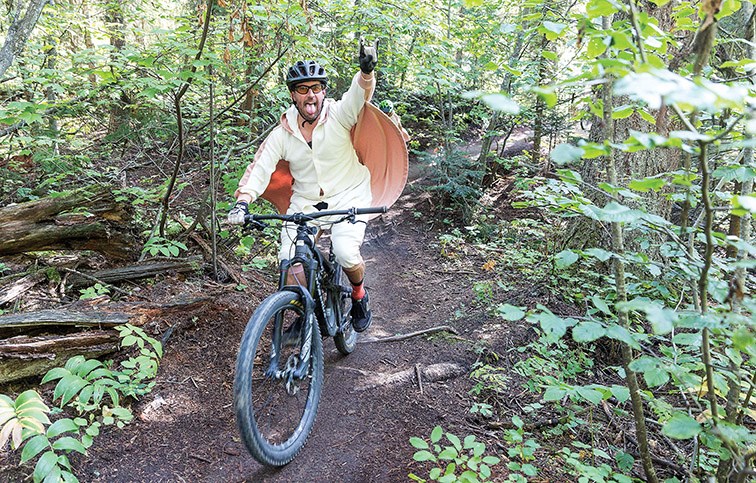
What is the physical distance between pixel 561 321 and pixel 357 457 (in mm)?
2120

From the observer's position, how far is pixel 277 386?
339 centimetres

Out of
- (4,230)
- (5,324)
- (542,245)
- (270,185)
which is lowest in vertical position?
(542,245)

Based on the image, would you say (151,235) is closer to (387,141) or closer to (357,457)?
(387,141)

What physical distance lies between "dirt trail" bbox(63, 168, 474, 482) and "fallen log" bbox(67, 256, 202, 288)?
1.27ft

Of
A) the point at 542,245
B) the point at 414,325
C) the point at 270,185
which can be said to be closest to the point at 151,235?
the point at 270,185

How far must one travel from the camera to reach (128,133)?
6.99 metres

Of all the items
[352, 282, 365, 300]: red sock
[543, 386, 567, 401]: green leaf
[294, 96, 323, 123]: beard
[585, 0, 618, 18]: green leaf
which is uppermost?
[585, 0, 618, 18]: green leaf

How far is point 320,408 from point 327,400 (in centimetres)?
12

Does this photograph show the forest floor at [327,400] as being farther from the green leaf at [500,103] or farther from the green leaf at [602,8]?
the green leaf at [602,8]

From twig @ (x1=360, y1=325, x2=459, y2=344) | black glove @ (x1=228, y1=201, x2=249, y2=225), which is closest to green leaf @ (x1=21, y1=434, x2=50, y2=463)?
black glove @ (x1=228, y1=201, x2=249, y2=225)

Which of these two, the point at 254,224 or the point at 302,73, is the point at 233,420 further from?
the point at 302,73

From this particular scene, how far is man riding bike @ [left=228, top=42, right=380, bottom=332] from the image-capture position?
3.91 meters

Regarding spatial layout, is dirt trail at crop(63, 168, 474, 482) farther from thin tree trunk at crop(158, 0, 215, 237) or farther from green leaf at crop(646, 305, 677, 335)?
green leaf at crop(646, 305, 677, 335)

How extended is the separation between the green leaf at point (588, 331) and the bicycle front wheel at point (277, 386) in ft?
6.22
